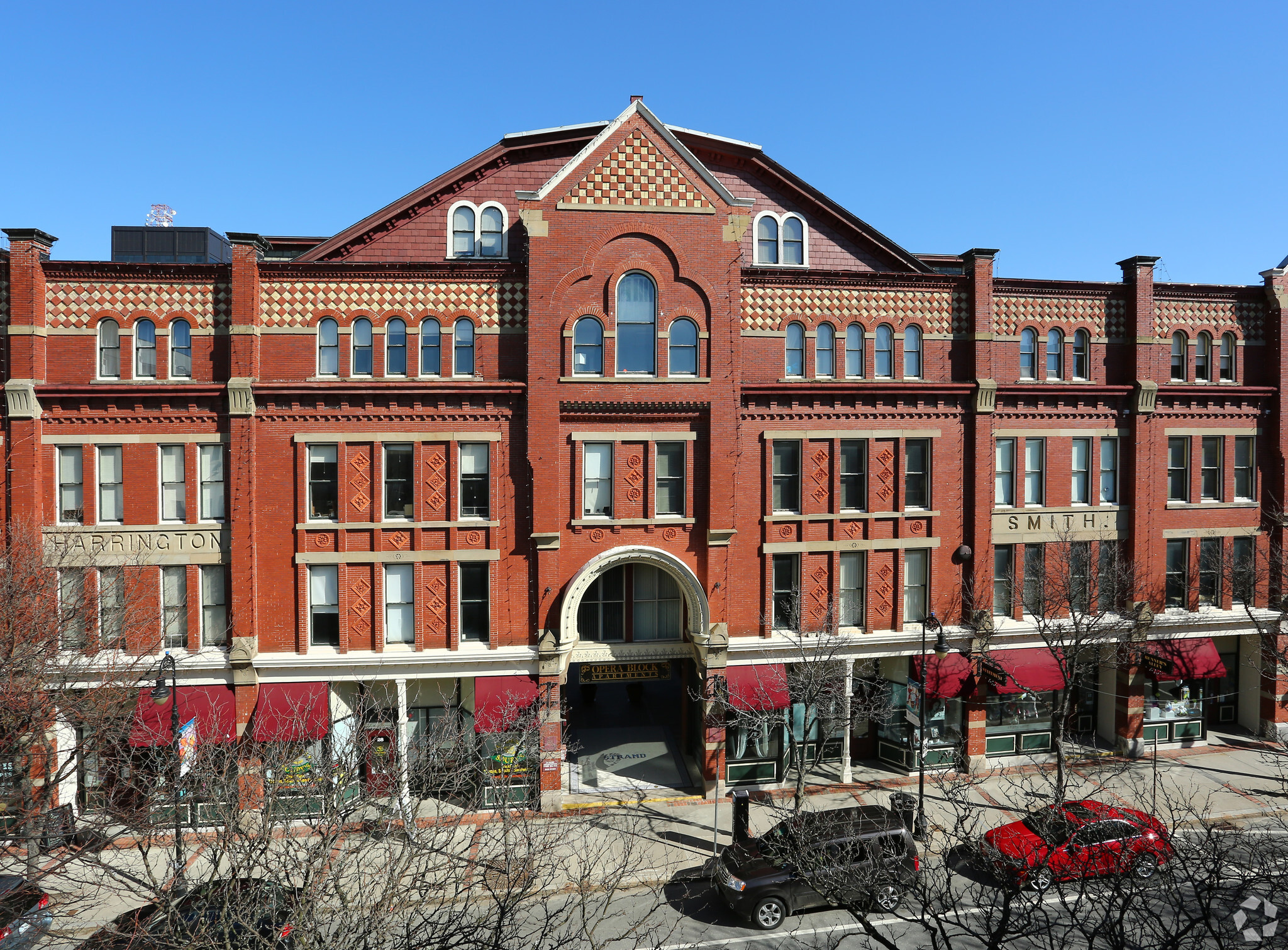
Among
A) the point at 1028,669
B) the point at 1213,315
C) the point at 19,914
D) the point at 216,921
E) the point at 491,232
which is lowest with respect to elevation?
the point at 19,914

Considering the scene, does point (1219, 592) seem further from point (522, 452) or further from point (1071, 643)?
point (522, 452)

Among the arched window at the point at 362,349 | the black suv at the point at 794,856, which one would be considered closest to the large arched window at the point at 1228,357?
the black suv at the point at 794,856

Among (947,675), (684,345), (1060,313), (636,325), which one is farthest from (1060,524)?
(636,325)

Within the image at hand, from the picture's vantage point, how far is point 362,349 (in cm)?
2105

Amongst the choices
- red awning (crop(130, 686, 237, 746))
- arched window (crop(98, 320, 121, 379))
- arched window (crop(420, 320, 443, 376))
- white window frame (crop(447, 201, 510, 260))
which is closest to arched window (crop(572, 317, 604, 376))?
arched window (crop(420, 320, 443, 376))

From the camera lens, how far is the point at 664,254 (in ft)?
69.8

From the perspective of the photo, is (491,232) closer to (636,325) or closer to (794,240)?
(636,325)

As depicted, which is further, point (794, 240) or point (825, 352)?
point (794, 240)

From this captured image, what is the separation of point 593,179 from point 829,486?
11.5m

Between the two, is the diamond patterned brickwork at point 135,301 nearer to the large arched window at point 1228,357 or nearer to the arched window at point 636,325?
the arched window at point 636,325

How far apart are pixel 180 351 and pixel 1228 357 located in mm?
33270

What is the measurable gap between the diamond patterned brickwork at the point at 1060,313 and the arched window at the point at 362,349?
19160mm

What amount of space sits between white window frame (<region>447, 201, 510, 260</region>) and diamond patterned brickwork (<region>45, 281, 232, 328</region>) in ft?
22.1

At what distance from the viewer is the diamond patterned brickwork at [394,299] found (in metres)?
20.6
